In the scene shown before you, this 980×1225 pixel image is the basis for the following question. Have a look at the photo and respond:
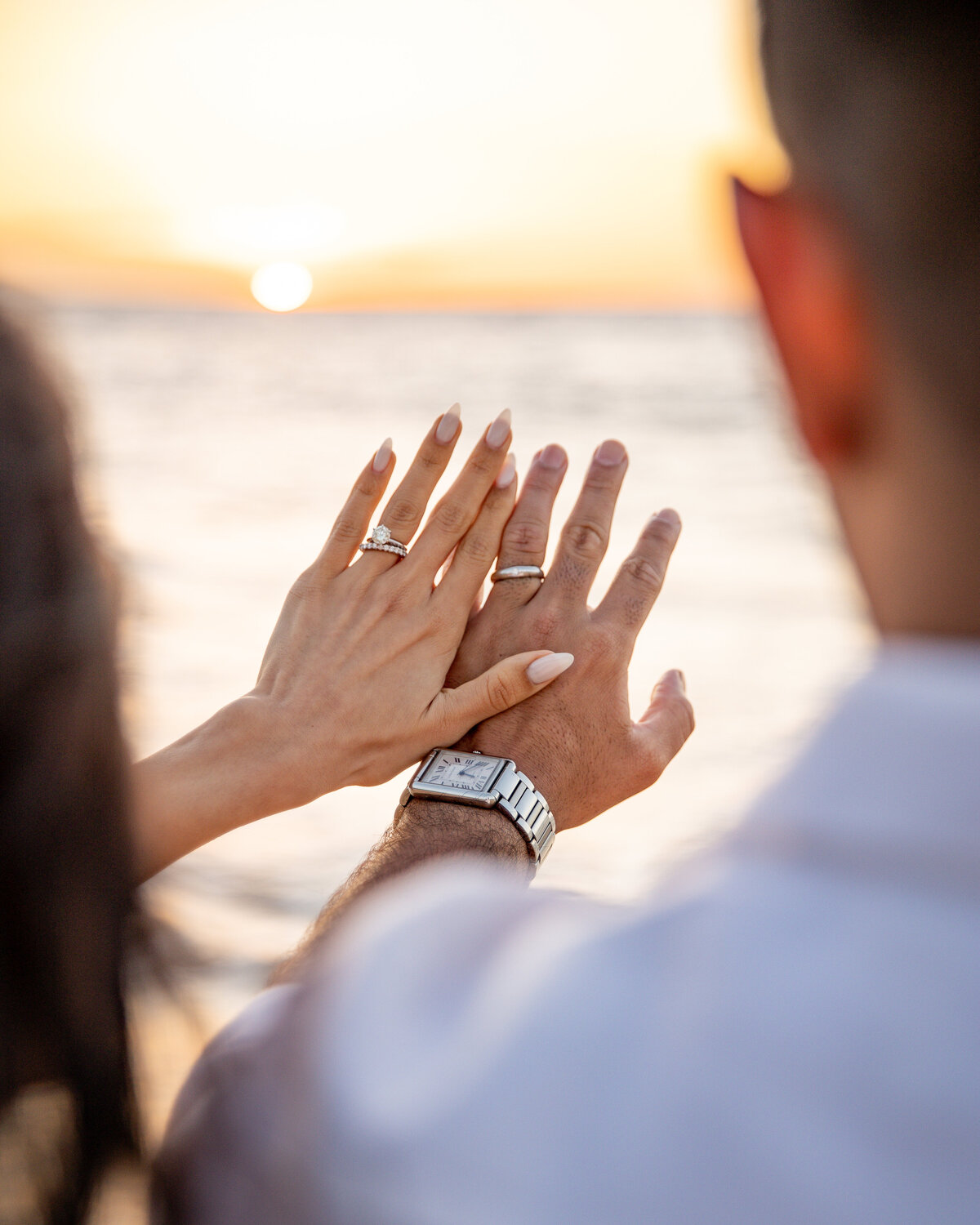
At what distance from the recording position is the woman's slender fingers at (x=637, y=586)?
2.13 metres

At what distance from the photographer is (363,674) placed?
2.16m

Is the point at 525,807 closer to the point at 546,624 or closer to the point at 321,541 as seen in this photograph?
the point at 546,624

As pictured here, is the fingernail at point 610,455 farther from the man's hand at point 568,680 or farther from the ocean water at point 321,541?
the ocean water at point 321,541

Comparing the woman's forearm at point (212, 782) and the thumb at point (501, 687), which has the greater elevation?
the thumb at point (501, 687)

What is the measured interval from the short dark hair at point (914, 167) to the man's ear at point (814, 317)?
19 millimetres

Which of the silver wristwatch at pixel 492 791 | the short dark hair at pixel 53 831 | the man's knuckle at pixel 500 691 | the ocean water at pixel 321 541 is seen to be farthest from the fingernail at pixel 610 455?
the short dark hair at pixel 53 831

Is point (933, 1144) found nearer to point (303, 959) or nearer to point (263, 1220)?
point (263, 1220)

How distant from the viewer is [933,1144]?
0.54 metres

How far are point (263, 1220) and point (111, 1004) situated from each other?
15.1 inches

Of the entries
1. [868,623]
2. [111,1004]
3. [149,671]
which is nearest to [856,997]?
[868,623]

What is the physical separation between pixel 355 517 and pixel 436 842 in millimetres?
844

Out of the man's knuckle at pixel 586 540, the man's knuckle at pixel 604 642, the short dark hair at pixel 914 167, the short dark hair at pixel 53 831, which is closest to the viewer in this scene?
the short dark hair at pixel 914 167

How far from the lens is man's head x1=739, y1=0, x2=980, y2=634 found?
2.30 feet

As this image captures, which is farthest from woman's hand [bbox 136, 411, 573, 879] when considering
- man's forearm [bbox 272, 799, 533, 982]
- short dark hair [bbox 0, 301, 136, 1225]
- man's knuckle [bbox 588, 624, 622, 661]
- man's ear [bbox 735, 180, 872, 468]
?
man's ear [bbox 735, 180, 872, 468]
